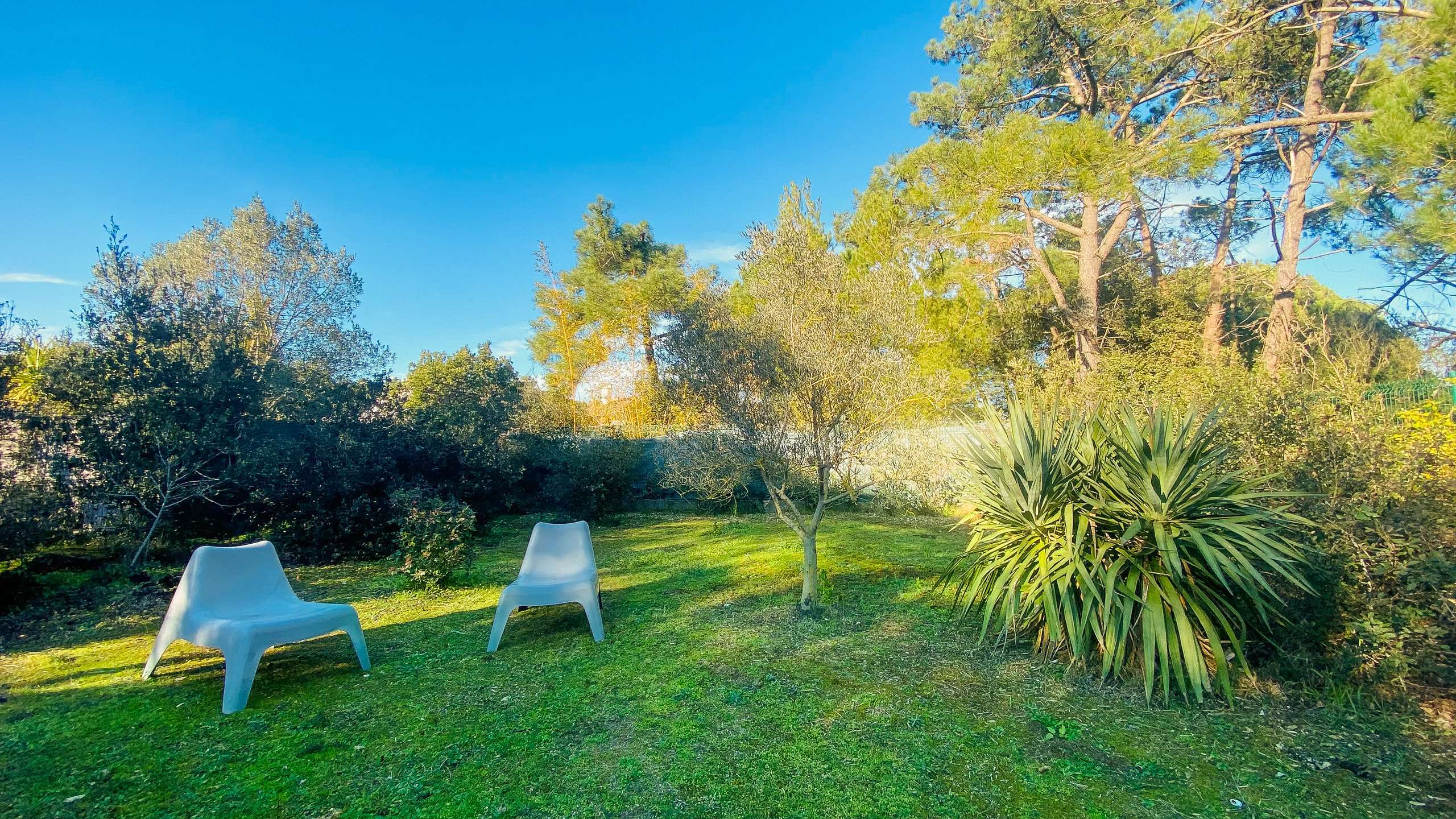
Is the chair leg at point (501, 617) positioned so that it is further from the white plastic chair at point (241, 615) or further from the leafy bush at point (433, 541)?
the leafy bush at point (433, 541)

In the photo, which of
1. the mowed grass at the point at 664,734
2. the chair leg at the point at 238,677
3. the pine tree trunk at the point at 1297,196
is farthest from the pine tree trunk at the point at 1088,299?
the chair leg at the point at 238,677

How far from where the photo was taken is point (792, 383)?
16.6 ft

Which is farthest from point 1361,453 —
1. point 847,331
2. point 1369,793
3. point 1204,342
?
point 1204,342

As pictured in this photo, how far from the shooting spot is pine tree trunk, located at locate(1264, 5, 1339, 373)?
9914 millimetres

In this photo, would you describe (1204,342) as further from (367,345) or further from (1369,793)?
(367,345)

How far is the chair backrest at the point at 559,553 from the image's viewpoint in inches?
221

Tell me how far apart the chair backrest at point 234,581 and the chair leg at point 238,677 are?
750 millimetres

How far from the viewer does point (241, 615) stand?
13.6 feet

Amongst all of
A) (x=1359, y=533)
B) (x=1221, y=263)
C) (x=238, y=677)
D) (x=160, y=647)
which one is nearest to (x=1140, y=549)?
(x=1359, y=533)

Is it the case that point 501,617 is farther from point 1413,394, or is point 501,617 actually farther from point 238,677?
point 1413,394

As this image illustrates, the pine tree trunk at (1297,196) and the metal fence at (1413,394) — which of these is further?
the pine tree trunk at (1297,196)

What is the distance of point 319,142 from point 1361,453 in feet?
58.5

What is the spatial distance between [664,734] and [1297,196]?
1434cm

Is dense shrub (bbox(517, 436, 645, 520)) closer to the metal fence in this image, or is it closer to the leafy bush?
the leafy bush
